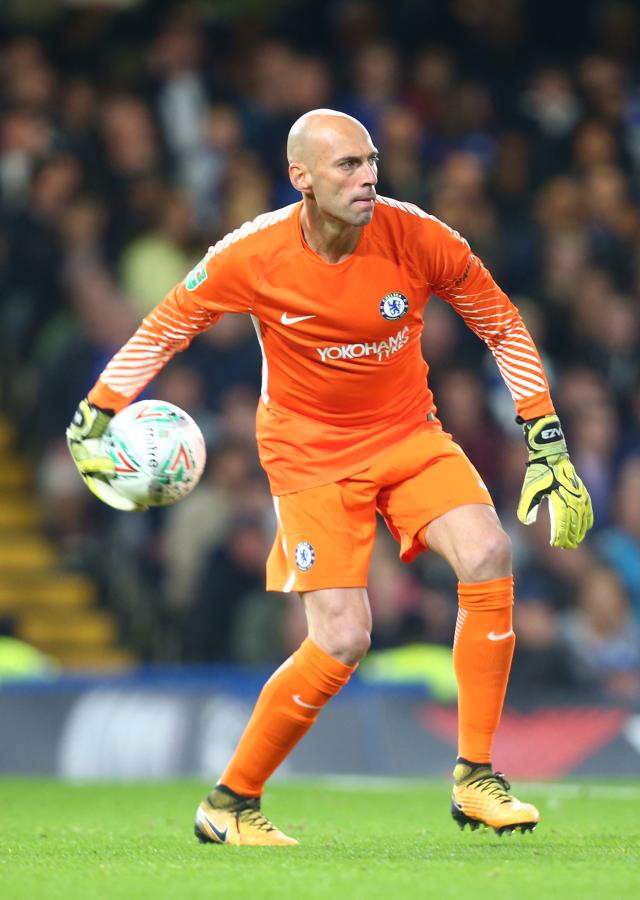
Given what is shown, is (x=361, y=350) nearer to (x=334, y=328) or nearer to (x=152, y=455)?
(x=334, y=328)

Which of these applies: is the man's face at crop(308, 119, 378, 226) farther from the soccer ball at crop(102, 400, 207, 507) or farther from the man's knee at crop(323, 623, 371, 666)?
the man's knee at crop(323, 623, 371, 666)

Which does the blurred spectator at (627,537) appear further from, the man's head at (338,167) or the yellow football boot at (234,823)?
the man's head at (338,167)

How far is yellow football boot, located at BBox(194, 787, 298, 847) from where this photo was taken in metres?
6.22

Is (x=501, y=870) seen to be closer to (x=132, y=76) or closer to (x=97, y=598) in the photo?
(x=97, y=598)

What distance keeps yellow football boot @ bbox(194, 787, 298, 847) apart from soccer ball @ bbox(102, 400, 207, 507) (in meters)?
1.02

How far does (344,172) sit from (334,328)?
525 millimetres

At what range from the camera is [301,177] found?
6.20 metres

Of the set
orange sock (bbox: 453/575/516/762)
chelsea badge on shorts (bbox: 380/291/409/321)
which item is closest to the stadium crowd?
orange sock (bbox: 453/575/516/762)

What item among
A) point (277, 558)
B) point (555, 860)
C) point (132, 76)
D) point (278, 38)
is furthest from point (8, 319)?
point (555, 860)

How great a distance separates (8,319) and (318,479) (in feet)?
22.7

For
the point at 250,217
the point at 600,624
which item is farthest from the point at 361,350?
the point at 250,217

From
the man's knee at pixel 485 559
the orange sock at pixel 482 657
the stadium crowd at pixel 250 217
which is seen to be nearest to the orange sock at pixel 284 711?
the orange sock at pixel 482 657

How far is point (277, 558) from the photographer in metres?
6.32

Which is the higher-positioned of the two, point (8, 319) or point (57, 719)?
point (8, 319)
